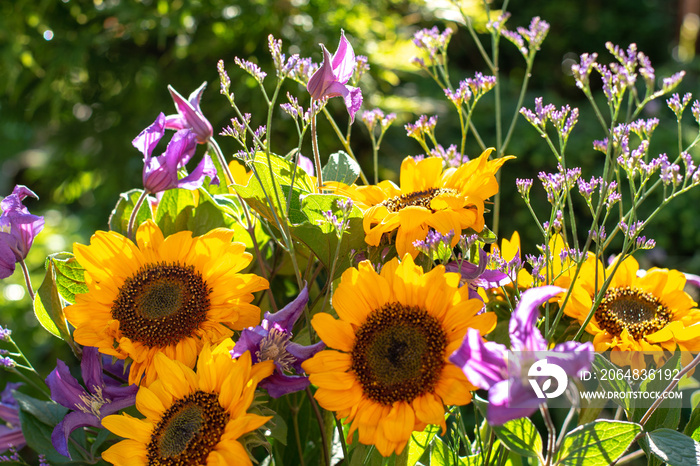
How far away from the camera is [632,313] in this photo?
1.27ft

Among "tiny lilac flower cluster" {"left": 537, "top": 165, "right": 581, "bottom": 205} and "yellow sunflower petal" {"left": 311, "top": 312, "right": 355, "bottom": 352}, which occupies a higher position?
"tiny lilac flower cluster" {"left": 537, "top": 165, "right": 581, "bottom": 205}

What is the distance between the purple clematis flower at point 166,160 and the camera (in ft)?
1.22

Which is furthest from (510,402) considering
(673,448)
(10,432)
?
(10,432)

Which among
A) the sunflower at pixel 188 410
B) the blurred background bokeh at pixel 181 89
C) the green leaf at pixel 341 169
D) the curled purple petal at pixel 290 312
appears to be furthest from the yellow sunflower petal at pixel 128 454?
the blurred background bokeh at pixel 181 89

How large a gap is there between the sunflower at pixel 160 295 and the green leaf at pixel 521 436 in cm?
16

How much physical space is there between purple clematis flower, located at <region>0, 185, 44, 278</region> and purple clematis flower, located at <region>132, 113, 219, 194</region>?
7cm

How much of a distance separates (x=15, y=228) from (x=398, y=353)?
0.82 feet

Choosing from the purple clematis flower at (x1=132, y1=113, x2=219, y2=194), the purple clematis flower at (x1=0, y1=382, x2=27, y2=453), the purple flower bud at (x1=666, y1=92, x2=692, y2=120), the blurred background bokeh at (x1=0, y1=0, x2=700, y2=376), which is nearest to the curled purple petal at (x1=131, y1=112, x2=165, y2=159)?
the purple clematis flower at (x1=132, y1=113, x2=219, y2=194)

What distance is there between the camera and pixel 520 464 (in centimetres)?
42

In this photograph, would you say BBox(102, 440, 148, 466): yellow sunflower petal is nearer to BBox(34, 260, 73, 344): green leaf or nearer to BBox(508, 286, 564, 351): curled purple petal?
BBox(34, 260, 73, 344): green leaf

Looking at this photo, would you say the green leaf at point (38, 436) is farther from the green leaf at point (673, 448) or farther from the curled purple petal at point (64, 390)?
the green leaf at point (673, 448)

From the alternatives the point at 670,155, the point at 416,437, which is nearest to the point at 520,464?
the point at 416,437

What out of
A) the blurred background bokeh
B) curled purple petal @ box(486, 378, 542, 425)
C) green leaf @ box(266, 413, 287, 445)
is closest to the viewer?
curled purple petal @ box(486, 378, 542, 425)

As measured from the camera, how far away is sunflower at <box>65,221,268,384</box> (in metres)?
0.35
